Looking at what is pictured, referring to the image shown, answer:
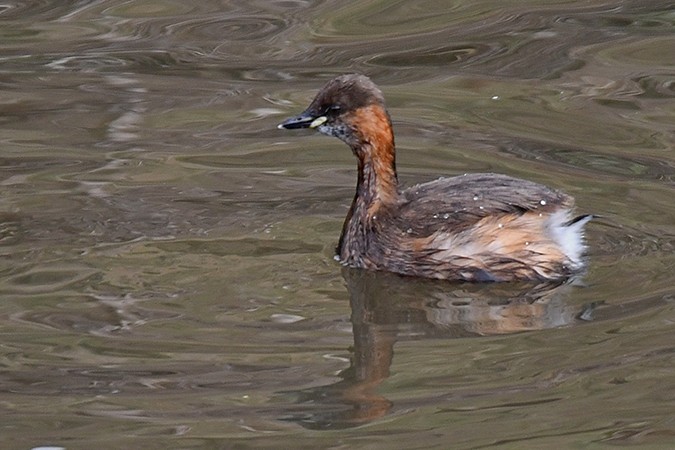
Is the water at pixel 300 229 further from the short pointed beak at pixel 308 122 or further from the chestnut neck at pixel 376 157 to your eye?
the short pointed beak at pixel 308 122

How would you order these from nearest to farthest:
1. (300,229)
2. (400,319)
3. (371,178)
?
(400,319), (371,178), (300,229)

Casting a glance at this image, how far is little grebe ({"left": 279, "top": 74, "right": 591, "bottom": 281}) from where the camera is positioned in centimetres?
641

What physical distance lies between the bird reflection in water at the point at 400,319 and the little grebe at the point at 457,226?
0.07 m

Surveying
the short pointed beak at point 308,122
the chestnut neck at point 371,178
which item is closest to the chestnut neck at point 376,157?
the chestnut neck at point 371,178

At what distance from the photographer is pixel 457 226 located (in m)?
6.44

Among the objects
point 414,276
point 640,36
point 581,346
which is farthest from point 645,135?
point 581,346

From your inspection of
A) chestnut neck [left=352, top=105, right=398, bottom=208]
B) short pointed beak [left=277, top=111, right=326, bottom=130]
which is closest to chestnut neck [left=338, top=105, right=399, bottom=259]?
chestnut neck [left=352, top=105, right=398, bottom=208]

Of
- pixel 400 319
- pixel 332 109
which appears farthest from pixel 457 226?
pixel 332 109

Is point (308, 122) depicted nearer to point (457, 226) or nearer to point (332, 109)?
point (332, 109)

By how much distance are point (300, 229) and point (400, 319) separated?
1090 mm

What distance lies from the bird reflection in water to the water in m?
0.02

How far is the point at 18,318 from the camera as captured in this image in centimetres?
604

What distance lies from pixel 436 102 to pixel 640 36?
5.26 ft

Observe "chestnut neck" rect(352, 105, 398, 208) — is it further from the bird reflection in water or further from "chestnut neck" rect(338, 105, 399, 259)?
the bird reflection in water
